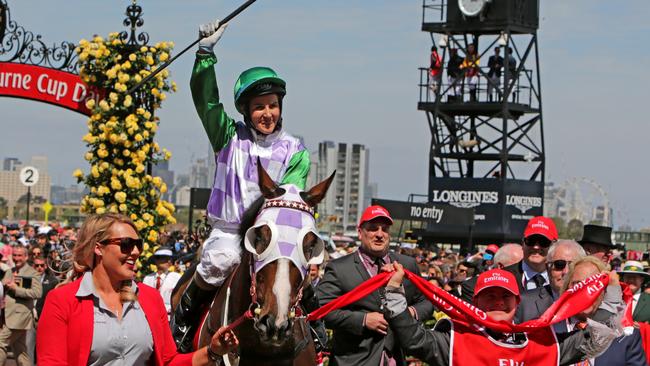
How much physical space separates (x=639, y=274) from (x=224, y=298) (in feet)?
15.5

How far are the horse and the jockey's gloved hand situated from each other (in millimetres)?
1293

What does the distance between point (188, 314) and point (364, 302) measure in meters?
2.08

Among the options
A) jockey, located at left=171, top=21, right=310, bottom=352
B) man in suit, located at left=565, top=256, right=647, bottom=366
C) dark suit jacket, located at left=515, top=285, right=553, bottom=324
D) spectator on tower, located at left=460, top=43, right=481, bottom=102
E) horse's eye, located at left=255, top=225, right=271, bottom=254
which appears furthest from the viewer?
spectator on tower, located at left=460, top=43, right=481, bottom=102

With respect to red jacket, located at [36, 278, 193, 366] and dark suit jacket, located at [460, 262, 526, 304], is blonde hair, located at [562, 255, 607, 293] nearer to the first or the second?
dark suit jacket, located at [460, 262, 526, 304]

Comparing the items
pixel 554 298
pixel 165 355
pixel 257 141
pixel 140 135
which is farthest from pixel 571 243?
pixel 140 135

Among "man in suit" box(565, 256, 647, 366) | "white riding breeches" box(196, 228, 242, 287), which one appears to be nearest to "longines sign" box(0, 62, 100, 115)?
"white riding breeches" box(196, 228, 242, 287)

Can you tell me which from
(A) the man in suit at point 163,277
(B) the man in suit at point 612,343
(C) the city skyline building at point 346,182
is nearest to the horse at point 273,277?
(B) the man in suit at point 612,343

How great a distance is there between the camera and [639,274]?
10195 mm

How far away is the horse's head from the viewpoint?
588 centimetres

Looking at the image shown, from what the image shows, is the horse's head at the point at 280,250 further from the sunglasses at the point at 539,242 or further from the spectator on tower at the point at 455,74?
the spectator on tower at the point at 455,74

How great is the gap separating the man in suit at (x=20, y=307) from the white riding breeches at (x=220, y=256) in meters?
7.99

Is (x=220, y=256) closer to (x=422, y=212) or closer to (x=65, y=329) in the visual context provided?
(x=65, y=329)

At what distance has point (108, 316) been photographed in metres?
5.65

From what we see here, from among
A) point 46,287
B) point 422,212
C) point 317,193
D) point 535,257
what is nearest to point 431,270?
Answer: point 46,287
